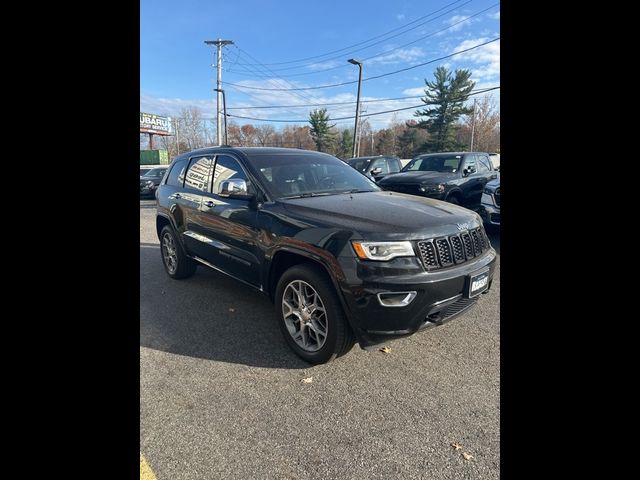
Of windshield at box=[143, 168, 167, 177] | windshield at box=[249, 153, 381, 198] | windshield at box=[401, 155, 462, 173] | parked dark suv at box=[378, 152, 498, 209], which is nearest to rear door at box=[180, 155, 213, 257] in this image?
windshield at box=[249, 153, 381, 198]

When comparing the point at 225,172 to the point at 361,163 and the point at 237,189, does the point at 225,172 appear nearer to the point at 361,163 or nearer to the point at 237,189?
the point at 237,189

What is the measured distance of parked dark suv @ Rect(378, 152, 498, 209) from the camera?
855cm

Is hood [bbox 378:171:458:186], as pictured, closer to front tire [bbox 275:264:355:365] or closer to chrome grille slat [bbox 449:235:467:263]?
chrome grille slat [bbox 449:235:467:263]

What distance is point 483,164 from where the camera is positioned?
9961 millimetres

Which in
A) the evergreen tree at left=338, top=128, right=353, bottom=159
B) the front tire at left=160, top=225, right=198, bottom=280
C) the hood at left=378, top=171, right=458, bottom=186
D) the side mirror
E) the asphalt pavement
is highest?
the evergreen tree at left=338, top=128, right=353, bottom=159

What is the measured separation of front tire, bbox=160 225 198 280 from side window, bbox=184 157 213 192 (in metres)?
0.85

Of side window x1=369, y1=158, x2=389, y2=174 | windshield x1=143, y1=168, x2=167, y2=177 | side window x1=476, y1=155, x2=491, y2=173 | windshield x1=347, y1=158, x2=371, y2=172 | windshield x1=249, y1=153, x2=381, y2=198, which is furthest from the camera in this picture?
windshield x1=143, y1=168, x2=167, y2=177

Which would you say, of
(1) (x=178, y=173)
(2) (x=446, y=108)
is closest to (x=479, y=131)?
(2) (x=446, y=108)

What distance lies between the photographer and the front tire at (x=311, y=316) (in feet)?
9.12

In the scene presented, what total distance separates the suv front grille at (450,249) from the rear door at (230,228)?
60.6 inches

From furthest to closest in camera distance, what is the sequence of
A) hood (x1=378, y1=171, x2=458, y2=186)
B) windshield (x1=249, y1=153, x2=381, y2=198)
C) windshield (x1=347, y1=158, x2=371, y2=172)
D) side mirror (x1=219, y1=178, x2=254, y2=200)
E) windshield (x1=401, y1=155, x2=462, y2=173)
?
windshield (x1=347, y1=158, x2=371, y2=172) < windshield (x1=401, y1=155, x2=462, y2=173) < hood (x1=378, y1=171, x2=458, y2=186) < windshield (x1=249, y1=153, x2=381, y2=198) < side mirror (x1=219, y1=178, x2=254, y2=200)

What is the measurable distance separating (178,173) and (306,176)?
224 centimetres
